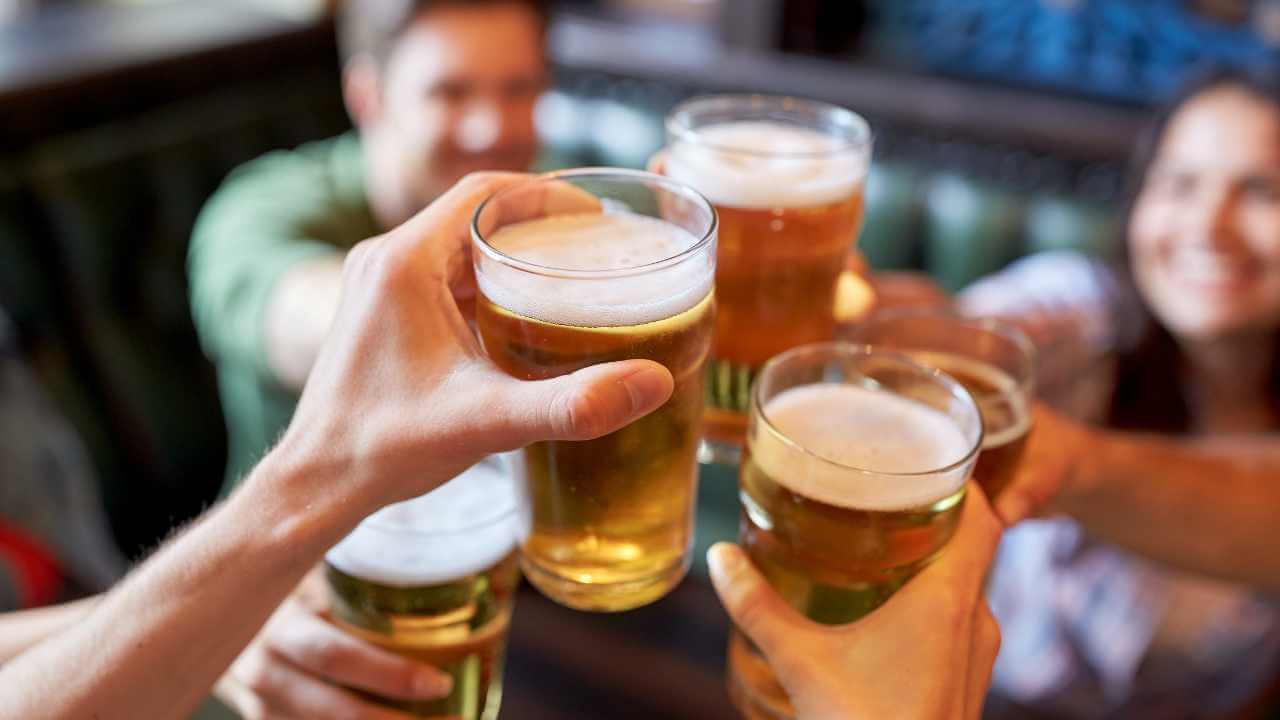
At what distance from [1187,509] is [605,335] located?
1186mm

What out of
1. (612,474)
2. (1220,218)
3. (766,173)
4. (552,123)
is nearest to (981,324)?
(766,173)

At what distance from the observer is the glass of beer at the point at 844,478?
2.69ft

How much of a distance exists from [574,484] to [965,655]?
0.35 metres

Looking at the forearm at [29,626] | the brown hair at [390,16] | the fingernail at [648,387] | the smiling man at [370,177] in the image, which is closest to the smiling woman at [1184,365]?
the smiling man at [370,177]

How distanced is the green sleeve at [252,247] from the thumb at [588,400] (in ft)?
5.10

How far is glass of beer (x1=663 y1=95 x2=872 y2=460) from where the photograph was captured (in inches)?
38.5

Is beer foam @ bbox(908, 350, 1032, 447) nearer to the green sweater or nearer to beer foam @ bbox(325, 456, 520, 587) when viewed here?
beer foam @ bbox(325, 456, 520, 587)

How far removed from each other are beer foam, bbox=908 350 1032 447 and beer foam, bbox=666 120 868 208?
0.20 metres

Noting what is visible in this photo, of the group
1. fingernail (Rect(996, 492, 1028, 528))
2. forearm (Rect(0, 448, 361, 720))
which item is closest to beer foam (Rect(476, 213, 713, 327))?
forearm (Rect(0, 448, 361, 720))

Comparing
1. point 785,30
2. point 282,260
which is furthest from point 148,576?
point 785,30

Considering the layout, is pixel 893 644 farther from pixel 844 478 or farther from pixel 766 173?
pixel 766 173

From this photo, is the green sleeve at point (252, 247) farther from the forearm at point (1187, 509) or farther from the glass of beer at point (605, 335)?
the forearm at point (1187, 509)

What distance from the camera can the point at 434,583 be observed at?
0.96 metres

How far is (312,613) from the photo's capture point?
103 cm
